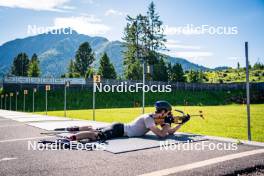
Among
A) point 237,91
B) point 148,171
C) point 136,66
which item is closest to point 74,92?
point 136,66

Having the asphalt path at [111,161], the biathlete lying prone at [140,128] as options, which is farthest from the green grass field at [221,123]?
the asphalt path at [111,161]

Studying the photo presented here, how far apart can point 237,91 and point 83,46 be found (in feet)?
159

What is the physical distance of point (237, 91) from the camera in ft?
229

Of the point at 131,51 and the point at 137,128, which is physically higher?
the point at 131,51

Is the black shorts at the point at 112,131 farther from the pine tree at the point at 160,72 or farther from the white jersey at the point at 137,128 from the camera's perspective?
the pine tree at the point at 160,72

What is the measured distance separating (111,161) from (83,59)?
3435 inches

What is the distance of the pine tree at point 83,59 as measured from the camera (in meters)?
91.8

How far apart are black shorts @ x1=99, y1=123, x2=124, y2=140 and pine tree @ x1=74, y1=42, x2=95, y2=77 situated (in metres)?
83.7

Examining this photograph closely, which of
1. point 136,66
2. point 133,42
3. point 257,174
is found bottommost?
point 257,174

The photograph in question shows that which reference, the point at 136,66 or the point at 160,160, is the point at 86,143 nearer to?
the point at 160,160

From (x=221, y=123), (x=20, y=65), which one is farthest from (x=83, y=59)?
(x=221, y=123)

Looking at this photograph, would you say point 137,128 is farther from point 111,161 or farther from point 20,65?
point 20,65

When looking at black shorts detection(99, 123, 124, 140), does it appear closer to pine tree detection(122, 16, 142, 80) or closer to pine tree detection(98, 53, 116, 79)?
pine tree detection(122, 16, 142, 80)

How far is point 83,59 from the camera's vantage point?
91.6m
